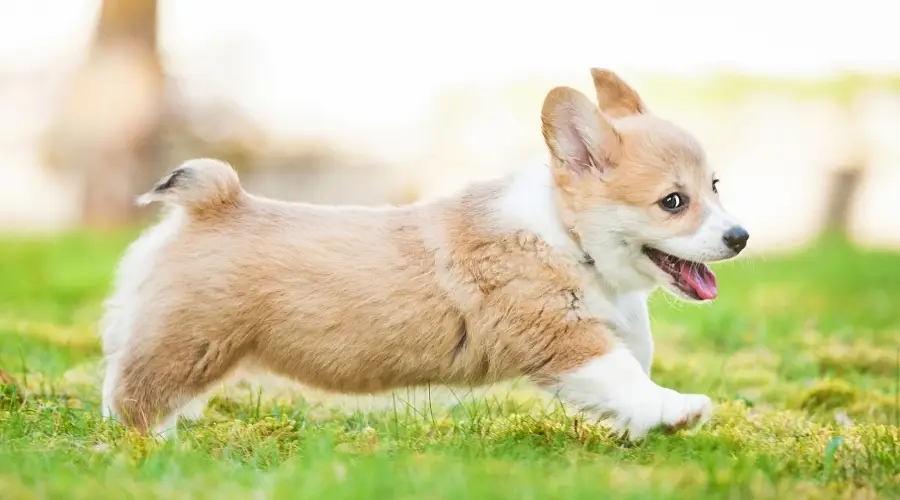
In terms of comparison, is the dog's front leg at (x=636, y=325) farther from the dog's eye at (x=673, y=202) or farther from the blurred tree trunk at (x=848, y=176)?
the blurred tree trunk at (x=848, y=176)

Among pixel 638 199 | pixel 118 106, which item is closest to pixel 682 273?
pixel 638 199

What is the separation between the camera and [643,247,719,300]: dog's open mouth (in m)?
3.79

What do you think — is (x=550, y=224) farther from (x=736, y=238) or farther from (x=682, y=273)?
(x=736, y=238)

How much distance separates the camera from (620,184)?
12.2 feet

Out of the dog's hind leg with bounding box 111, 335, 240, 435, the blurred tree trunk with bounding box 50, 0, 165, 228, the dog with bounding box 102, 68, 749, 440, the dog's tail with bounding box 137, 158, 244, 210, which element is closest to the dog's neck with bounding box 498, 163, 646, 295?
the dog with bounding box 102, 68, 749, 440

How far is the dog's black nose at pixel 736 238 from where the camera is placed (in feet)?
11.8

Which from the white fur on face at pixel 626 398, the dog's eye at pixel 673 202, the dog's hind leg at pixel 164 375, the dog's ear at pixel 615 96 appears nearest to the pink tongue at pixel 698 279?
the dog's eye at pixel 673 202

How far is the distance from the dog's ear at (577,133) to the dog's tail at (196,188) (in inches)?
48.4

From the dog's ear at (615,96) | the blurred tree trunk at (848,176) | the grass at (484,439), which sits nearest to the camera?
the grass at (484,439)

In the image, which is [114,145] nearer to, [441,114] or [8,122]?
[8,122]

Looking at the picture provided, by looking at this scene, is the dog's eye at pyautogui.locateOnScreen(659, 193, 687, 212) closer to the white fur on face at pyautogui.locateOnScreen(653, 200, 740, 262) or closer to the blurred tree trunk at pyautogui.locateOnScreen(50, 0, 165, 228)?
the white fur on face at pyautogui.locateOnScreen(653, 200, 740, 262)

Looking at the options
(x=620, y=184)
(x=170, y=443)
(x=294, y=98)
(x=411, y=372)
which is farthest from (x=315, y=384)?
(x=294, y=98)

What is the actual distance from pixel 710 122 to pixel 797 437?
1098 cm

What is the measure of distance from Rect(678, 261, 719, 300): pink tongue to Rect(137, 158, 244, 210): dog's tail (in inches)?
67.8
